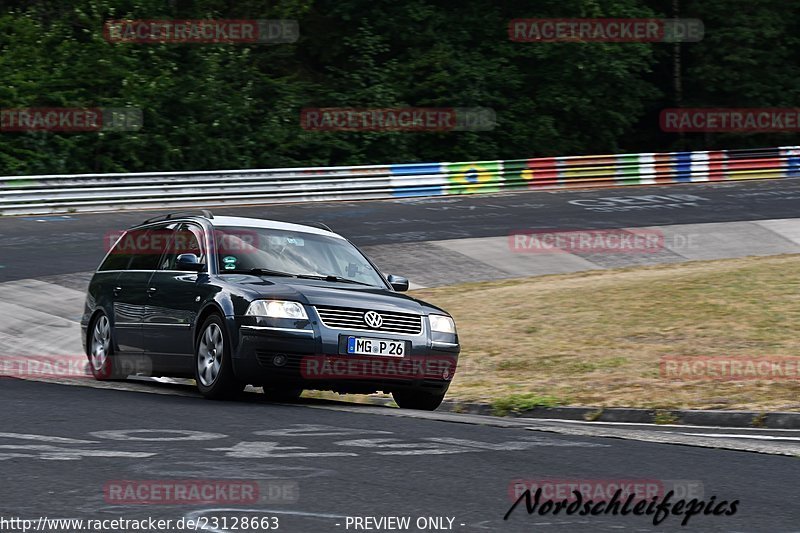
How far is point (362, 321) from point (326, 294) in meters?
0.36

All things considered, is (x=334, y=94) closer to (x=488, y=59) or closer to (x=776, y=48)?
(x=488, y=59)

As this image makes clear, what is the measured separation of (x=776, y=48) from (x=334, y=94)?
16.4m

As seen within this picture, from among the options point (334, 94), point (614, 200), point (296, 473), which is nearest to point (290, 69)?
point (334, 94)

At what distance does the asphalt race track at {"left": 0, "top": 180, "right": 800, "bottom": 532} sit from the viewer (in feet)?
19.2

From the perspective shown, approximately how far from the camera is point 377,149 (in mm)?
40812

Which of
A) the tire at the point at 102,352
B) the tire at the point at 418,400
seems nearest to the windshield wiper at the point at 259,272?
the tire at the point at 418,400

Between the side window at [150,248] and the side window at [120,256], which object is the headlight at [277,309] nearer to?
the side window at [150,248]

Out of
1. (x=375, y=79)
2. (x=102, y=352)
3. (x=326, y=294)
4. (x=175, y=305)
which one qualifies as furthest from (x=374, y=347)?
(x=375, y=79)

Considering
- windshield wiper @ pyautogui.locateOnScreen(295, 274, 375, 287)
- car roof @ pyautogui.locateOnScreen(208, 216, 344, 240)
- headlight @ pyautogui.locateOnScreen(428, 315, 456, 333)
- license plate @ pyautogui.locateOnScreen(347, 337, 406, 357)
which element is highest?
car roof @ pyautogui.locateOnScreen(208, 216, 344, 240)

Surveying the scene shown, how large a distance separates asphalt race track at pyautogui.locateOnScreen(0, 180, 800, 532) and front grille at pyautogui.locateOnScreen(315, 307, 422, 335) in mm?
653

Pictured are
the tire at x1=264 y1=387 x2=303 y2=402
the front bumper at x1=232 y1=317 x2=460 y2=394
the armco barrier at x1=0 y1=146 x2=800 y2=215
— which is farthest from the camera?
the armco barrier at x1=0 y1=146 x2=800 y2=215

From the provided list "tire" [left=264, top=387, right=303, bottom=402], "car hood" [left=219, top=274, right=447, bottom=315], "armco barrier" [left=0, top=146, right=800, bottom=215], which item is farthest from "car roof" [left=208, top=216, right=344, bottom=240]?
"armco barrier" [left=0, top=146, right=800, bottom=215]

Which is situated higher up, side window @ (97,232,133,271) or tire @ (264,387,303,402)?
side window @ (97,232,133,271)

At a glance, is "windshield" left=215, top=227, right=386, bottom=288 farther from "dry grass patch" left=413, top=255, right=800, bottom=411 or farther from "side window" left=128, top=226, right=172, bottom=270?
"dry grass patch" left=413, top=255, right=800, bottom=411
